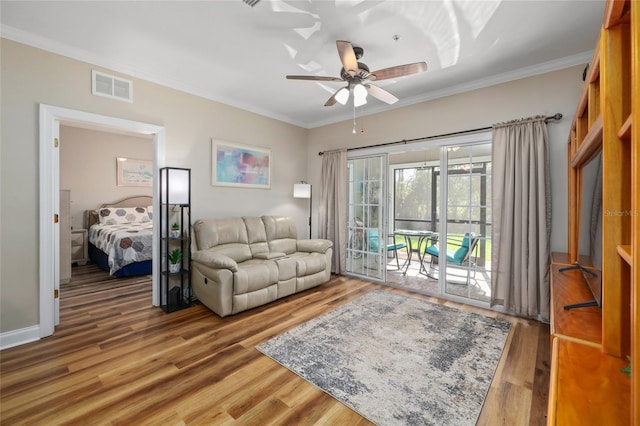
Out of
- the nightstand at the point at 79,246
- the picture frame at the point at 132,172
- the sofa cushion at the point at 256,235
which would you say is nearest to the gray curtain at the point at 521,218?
the sofa cushion at the point at 256,235

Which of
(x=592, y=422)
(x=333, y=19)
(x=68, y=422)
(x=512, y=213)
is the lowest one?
(x=68, y=422)

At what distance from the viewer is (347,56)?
2.13 meters

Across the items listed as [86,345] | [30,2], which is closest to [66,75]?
[30,2]

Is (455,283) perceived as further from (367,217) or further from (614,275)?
(614,275)

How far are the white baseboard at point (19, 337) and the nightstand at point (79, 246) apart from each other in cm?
335

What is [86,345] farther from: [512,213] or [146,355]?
[512,213]

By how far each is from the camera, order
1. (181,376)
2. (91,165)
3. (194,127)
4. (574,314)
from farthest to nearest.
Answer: (91,165) < (194,127) < (181,376) < (574,314)

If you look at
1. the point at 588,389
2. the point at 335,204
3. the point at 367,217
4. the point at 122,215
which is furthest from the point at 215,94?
the point at 588,389

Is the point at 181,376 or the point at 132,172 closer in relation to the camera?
the point at 181,376

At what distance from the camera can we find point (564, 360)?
97 cm

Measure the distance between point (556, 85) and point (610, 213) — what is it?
276cm

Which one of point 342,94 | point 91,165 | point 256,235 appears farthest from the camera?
point 91,165

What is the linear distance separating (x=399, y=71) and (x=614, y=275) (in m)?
1.99

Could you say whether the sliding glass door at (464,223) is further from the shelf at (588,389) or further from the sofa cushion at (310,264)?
the shelf at (588,389)
